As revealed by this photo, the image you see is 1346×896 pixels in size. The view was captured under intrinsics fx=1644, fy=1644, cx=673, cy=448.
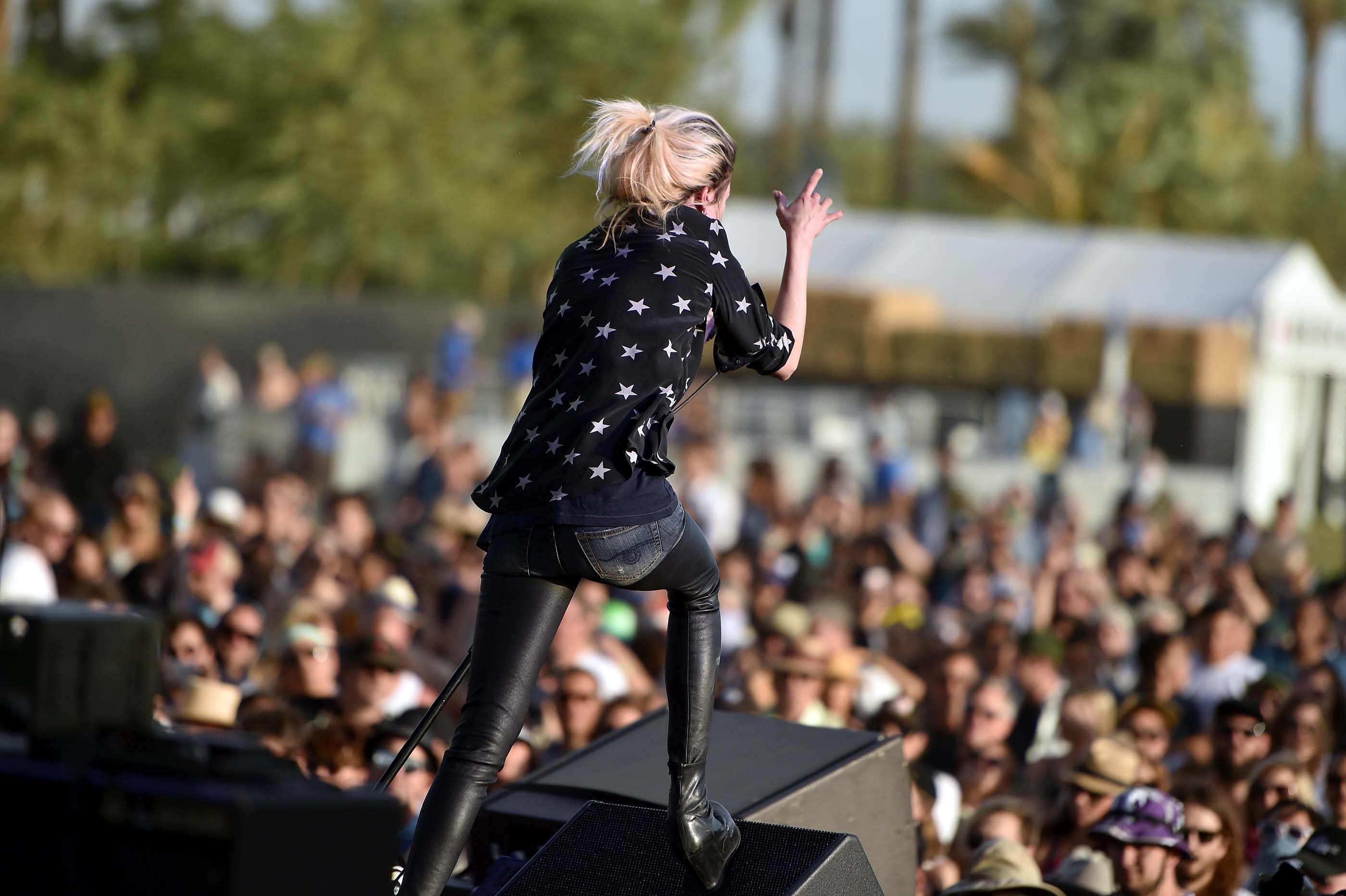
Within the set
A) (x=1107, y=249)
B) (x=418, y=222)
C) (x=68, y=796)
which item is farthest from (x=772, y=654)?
(x=418, y=222)

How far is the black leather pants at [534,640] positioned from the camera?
3.04 metres

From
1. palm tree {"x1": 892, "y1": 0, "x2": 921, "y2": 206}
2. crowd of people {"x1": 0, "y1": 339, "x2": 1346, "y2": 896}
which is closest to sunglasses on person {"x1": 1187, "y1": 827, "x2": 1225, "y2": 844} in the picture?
crowd of people {"x1": 0, "y1": 339, "x2": 1346, "y2": 896}

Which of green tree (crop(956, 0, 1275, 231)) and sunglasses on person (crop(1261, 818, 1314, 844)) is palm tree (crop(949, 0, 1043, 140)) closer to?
green tree (crop(956, 0, 1275, 231))

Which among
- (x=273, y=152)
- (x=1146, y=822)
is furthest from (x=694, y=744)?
(x=273, y=152)

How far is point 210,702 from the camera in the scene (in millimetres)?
6109

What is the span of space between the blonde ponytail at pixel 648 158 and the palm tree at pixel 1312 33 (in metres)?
45.5

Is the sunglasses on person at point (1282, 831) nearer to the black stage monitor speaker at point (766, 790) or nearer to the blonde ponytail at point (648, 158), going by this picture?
the black stage monitor speaker at point (766, 790)

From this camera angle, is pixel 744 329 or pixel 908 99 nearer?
pixel 744 329

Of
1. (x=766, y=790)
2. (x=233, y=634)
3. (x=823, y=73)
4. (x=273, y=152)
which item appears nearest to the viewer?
(x=766, y=790)

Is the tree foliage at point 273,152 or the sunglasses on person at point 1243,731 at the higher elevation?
the tree foliage at point 273,152

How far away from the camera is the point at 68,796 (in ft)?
7.39

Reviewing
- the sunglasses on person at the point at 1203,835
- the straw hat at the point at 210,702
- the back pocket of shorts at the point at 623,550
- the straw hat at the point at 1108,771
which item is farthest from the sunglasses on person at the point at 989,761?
the back pocket of shorts at the point at 623,550

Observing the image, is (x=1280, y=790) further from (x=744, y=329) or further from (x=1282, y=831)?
(x=744, y=329)

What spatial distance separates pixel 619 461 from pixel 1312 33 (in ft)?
151
